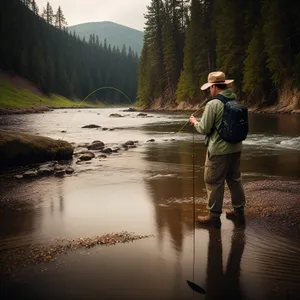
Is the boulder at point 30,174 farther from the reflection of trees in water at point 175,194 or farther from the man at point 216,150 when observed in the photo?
the man at point 216,150

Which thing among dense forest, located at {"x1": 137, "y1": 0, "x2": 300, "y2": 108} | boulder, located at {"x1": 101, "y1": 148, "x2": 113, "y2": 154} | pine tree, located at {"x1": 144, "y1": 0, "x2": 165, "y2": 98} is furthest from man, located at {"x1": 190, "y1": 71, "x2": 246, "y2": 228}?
pine tree, located at {"x1": 144, "y1": 0, "x2": 165, "y2": 98}

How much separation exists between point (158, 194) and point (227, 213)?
1.88 meters

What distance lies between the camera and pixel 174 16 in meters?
63.6

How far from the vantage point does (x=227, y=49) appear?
43.5 metres

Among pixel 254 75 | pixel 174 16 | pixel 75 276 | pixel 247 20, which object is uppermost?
pixel 174 16

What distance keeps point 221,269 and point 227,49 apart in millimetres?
43809

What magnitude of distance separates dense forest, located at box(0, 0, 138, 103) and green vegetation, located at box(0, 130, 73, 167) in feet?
263

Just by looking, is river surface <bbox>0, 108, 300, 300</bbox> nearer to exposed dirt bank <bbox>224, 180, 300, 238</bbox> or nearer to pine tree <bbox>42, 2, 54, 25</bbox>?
exposed dirt bank <bbox>224, 180, 300, 238</bbox>

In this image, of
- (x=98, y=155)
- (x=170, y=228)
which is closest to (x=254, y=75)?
(x=98, y=155)

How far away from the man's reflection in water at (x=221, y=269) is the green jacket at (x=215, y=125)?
1.19m

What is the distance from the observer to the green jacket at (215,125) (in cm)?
465

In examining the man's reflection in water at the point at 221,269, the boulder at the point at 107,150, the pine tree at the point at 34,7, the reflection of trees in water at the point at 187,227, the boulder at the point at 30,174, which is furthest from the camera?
the pine tree at the point at 34,7

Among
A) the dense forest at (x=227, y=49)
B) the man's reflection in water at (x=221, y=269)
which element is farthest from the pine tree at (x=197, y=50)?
the man's reflection in water at (x=221, y=269)

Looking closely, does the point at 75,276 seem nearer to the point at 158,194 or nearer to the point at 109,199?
the point at 109,199
